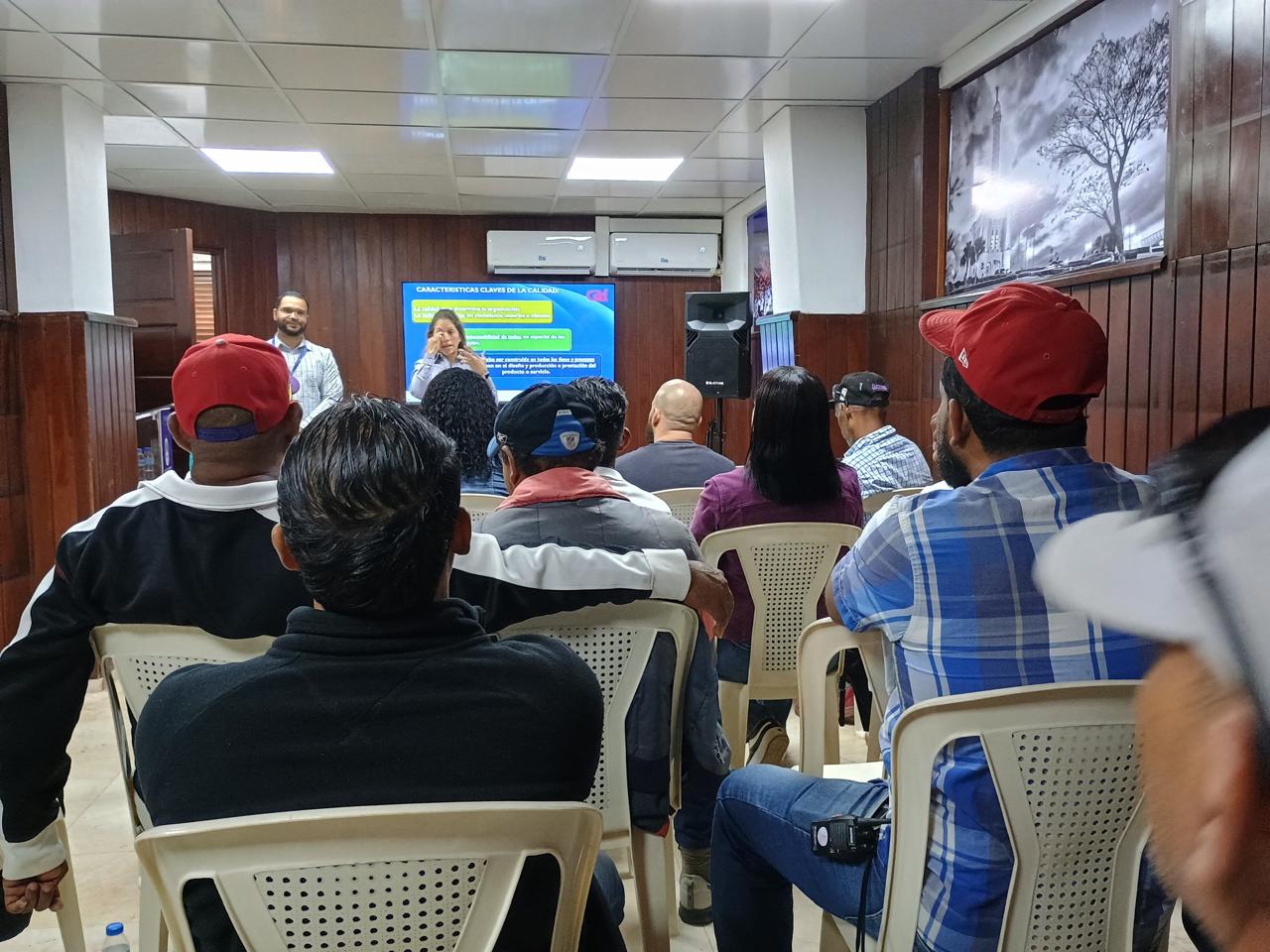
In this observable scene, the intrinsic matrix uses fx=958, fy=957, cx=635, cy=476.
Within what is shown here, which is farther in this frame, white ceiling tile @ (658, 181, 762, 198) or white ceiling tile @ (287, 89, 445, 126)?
white ceiling tile @ (658, 181, 762, 198)

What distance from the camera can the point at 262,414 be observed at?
1608 mm

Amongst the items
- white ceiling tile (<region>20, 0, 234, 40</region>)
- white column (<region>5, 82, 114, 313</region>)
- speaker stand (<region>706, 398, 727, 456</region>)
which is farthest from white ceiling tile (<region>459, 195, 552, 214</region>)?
white ceiling tile (<region>20, 0, 234, 40</region>)

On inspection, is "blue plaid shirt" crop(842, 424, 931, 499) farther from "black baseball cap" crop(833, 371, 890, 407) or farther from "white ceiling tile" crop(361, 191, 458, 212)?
"white ceiling tile" crop(361, 191, 458, 212)

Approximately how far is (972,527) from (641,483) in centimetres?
201

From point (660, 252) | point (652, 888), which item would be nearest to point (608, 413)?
point (652, 888)

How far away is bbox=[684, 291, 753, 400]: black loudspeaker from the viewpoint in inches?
241

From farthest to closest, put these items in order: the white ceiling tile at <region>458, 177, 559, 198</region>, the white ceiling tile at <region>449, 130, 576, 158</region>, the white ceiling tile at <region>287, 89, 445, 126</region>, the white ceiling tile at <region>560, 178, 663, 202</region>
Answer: the white ceiling tile at <region>560, 178, 663, 202</region> → the white ceiling tile at <region>458, 177, 559, 198</region> → the white ceiling tile at <region>449, 130, 576, 158</region> → the white ceiling tile at <region>287, 89, 445, 126</region>

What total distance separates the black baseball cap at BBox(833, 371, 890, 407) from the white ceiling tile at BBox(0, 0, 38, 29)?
3342 millimetres

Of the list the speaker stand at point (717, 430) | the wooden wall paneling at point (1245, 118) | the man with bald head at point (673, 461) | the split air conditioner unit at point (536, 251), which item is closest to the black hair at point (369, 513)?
the man with bald head at point (673, 461)

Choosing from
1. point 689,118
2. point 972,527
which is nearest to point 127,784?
point 972,527

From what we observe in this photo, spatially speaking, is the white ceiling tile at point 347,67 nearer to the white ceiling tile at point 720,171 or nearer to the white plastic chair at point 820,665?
the white ceiling tile at point 720,171

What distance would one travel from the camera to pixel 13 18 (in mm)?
3607

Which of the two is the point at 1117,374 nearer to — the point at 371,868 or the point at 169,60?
the point at 371,868

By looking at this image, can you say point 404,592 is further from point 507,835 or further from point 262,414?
point 262,414
